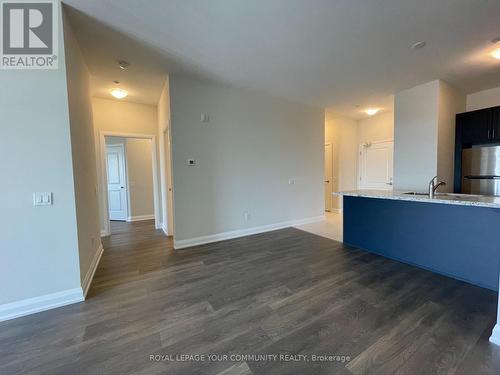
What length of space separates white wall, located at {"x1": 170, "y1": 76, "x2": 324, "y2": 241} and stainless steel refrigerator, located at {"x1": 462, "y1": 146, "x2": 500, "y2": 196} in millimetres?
2649

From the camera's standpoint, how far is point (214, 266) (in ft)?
9.56

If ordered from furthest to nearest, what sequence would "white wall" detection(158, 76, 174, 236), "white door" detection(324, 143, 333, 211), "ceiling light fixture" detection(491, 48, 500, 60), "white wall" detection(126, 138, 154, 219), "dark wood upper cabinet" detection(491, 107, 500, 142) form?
"white door" detection(324, 143, 333, 211) < "white wall" detection(126, 138, 154, 219) < "white wall" detection(158, 76, 174, 236) < "dark wood upper cabinet" detection(491, 107, 500, 142) < "ceiling light fixture" detection(491, 48, 500, 60)

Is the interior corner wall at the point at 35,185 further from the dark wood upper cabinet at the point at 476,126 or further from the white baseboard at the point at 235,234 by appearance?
the dark wood upper cabinet at the point at 476,126

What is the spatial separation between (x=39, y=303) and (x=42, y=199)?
971 mm

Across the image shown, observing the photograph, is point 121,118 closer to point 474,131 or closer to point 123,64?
point 123,64

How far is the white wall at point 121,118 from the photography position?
4309 mm

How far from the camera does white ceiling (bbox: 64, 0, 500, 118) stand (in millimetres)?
2037

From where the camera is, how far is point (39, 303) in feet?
6.56

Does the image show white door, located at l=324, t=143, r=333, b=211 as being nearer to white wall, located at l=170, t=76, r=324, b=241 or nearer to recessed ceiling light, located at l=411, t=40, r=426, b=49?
white wall, located at l=170, t=76, r=324, b=241

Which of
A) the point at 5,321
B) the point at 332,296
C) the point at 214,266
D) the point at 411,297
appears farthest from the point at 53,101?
the point at 411,297

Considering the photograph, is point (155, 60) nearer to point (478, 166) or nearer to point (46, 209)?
point (46, 209)

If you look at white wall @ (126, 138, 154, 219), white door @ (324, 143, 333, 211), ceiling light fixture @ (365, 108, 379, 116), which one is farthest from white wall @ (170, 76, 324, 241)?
white wall @ (126, 138, 154, 219)

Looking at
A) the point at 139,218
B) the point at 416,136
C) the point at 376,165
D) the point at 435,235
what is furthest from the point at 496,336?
the point at 139,218

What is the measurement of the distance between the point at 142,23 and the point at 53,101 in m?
1.17
